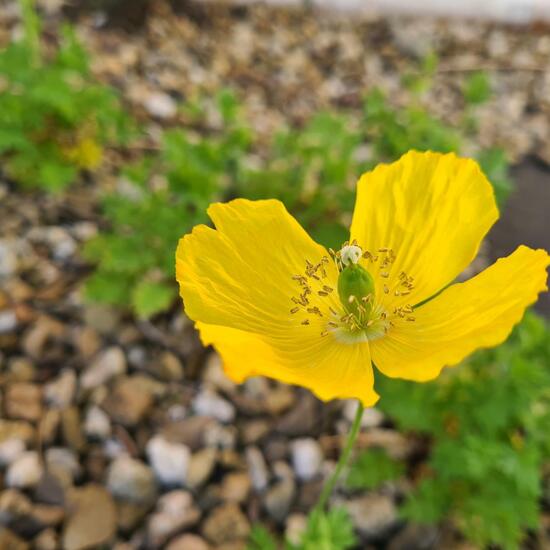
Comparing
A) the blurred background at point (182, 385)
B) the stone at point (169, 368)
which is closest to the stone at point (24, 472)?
the blurred background at point (182, 385)

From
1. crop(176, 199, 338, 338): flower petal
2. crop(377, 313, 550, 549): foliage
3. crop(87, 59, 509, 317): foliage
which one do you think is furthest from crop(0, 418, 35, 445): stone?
crop(176, 199, 338, 338): flower petal

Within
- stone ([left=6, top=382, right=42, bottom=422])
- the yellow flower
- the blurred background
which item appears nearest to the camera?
the yellow flower

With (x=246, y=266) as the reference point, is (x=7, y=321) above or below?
below

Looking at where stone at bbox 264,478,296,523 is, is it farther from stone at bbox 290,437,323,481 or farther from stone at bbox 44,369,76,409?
stone at bbox 44,369,76,409

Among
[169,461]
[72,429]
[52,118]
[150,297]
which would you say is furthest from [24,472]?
[52,118]

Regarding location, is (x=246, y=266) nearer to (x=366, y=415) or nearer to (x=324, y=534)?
(x=324, y=534)

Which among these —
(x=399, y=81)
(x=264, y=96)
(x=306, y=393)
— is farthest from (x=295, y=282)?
(x=399, y=81)
